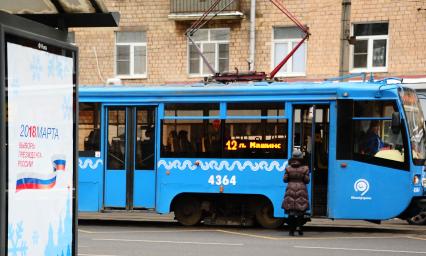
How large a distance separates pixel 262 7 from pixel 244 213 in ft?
35.7

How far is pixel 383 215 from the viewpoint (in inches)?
497

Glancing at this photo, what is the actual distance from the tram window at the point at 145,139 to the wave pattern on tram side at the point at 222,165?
0.85ft

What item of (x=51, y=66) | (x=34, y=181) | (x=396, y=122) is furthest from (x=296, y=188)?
(x=34, y=181)

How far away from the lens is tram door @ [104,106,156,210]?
44.6 ft

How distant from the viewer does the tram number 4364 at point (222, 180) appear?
43.6 ft

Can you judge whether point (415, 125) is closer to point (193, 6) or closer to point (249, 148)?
point (249, 148)

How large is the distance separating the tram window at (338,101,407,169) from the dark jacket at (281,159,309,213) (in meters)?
1.15

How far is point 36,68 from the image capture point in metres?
4.27

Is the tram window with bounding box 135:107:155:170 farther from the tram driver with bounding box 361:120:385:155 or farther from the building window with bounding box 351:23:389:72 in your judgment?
the building window with bounding box 351:23:389:72

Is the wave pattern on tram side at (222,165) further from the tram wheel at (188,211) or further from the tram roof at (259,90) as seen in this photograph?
the tram roof at (259,90)

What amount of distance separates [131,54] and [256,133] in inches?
471

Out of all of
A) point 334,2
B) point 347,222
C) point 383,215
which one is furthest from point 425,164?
point 334,2

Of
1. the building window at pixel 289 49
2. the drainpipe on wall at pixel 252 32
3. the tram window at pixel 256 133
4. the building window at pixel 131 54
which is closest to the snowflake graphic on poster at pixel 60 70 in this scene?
the tram window at pixel 256 133

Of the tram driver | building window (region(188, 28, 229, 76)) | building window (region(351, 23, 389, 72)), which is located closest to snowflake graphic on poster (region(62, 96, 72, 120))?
the tram driver
